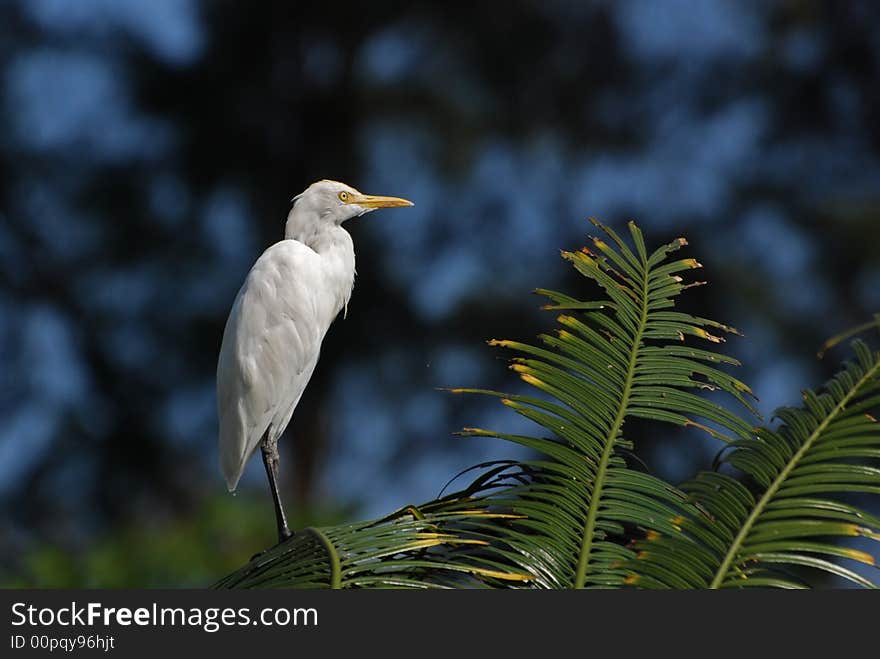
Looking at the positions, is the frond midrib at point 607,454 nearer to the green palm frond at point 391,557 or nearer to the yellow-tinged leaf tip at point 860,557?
the green palm frond at point 391,557

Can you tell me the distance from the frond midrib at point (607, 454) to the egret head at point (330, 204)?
101cm

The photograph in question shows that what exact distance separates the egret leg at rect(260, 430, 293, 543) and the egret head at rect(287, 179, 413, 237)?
1.45 ft

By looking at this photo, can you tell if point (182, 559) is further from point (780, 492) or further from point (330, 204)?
point (780, 492)

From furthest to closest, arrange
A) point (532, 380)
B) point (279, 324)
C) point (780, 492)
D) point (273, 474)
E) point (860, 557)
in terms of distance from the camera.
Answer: point (279, 324), point (273, 474), point (532, 380), point (780, 492), point (860, 557)

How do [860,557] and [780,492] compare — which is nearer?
[860,557]

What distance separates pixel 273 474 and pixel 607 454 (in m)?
1.05

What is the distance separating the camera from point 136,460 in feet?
14.6

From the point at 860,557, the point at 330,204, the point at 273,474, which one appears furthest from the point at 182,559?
the point at 860,557

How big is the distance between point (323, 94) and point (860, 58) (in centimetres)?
265

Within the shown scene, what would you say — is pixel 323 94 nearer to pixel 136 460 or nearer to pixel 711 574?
pixel 136 460

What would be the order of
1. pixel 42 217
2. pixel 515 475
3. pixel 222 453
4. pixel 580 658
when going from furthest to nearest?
pixel 42 217
pixel 222 453
pixel 515 475
pixel 580 658

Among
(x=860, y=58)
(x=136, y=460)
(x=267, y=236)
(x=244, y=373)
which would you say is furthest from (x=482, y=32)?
(x=244, y=373)

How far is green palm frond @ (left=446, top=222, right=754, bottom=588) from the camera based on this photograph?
3.48 feet

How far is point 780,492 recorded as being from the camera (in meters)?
1.00
